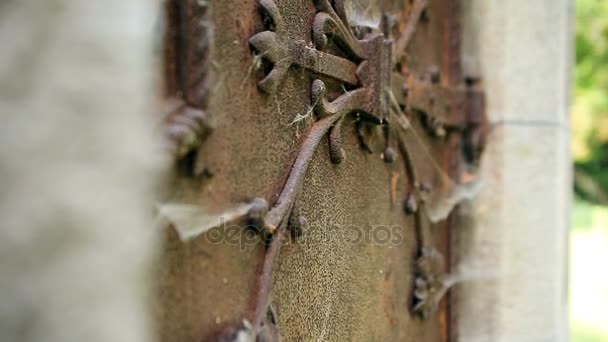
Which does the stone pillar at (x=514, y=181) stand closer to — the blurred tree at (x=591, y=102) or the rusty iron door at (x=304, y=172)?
the rusty iron door at (x=304, y=172)

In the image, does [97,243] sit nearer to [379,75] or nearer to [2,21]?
[2,21]

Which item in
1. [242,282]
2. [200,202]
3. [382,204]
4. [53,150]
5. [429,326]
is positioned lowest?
[429,326]

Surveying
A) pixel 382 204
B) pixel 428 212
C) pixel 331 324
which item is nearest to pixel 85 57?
pixel 331 324

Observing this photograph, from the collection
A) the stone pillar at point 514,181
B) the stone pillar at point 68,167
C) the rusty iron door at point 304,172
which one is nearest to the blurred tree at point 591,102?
the stone pillar at point 514,181

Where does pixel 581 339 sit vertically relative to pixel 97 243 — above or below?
below

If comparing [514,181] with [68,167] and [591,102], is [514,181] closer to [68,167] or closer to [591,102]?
[68,167]

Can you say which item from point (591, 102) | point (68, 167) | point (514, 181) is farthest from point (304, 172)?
point (591, 102)

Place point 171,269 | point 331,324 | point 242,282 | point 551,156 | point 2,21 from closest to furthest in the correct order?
point 2,21
point 171,269
point 242,282
point 331,324
point 551,156
